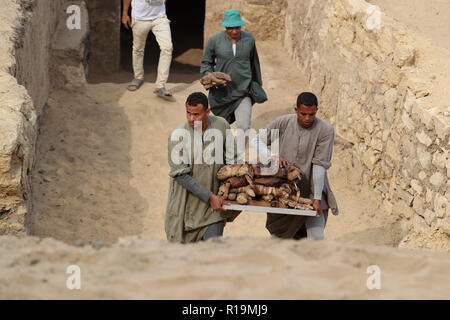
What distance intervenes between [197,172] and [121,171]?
10.4ft

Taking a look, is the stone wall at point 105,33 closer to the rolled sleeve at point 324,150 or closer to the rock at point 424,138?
the rock at point 424,138

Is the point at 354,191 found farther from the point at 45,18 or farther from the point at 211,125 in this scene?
the point at 45,18

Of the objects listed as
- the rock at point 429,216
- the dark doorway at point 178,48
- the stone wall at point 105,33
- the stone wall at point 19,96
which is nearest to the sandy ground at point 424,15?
the rock at point 429,216

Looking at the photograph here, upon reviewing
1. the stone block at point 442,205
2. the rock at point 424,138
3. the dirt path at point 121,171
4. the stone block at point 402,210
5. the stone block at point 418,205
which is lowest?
the dirt path at point 121,171

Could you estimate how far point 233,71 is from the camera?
7555 millimetres

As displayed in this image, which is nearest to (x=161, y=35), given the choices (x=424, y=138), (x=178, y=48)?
(x=424, y=138)

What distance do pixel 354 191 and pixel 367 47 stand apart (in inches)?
61.9

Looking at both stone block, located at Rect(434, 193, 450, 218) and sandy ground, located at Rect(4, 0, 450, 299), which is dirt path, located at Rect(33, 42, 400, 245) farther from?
stone block, located at Rect(434, 193, 450, 218)

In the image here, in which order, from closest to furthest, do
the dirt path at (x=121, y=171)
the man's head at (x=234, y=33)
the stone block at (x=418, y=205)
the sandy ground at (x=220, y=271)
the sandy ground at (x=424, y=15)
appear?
the sandy ground at (x=220, y=271) → the stone block at (x=418, y=205) → the dirt path at (x=121, y=171) → the man's head at (x=234, y=33) → the sandy ground at (x=424, y=15)

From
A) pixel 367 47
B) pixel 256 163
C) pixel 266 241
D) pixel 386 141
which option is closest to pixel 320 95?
pixel 367 47

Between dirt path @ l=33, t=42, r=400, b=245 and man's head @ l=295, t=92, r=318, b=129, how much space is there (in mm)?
1956

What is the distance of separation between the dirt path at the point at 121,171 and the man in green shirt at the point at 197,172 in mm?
1953

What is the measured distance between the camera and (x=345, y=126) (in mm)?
8352

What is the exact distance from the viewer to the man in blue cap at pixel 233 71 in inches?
297
